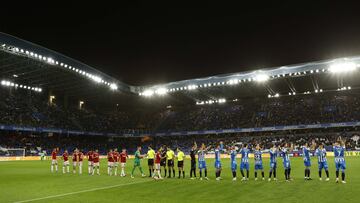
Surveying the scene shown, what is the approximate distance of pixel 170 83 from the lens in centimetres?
6900

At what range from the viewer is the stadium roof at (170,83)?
166ft

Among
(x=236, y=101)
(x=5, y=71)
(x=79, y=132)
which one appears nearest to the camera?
(x=5, y=71)

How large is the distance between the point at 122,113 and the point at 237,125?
32920 mm

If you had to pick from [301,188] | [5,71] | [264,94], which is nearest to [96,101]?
[5,71]

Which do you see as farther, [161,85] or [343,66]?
[161,85]

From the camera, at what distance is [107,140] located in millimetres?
86438

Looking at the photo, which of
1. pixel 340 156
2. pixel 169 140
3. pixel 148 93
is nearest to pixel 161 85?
pixel 148 93

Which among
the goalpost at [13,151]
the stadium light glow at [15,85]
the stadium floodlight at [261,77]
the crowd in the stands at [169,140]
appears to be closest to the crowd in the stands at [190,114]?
the stadium light glow at [15,85]

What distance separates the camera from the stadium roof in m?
50.7

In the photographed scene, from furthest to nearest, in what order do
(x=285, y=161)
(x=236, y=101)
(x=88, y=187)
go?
(x=236, y=101), (x=285, y=161), (x=88, y=187)

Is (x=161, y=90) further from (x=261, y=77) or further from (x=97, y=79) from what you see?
(x=261, y=77)

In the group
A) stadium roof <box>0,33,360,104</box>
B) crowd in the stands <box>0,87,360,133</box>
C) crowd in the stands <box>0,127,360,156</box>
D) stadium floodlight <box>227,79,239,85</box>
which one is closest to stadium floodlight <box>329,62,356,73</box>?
stadium roof <box>0,33,360,104</box>

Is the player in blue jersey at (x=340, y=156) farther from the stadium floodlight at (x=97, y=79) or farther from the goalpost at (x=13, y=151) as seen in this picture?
the goalpost at (x=13, y=151)

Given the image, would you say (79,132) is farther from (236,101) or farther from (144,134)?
(236,101)
